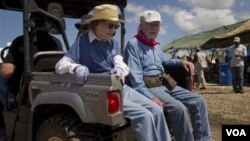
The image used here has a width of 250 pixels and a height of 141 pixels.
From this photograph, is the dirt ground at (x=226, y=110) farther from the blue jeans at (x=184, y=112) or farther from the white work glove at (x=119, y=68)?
the white work glove at (x=119, y=68)

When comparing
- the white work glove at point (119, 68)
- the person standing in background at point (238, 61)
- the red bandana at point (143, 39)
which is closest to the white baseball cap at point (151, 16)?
the red bandana at point (143, 39)

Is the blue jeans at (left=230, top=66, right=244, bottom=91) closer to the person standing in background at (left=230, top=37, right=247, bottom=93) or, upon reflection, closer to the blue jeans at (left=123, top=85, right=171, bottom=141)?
the person standing in background at (left=230, top=37, right=247, bottom=93)

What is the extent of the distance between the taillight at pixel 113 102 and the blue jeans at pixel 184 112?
95 centimetres

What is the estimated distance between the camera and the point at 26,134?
4141 millimetres

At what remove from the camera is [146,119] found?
11.3 feet

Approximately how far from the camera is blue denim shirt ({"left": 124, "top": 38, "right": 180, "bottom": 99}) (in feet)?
13.7

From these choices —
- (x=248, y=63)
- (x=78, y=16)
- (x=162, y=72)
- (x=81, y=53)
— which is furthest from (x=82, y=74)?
(x=248, y=63)

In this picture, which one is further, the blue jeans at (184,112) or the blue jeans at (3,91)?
Result: the blue jeans at (3,91)

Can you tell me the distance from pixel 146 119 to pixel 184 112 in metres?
0.76

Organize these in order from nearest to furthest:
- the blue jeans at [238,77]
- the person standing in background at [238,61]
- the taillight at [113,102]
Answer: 1. the taillight at [113,102]
2. the person standing in background at [238,61]
3. the blue jeans at [238,77]

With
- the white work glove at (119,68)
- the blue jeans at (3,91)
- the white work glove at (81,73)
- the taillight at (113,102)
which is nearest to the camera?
the taillight at (113,102)

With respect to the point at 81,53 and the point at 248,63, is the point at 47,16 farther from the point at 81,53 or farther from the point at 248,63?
the point at 248,63

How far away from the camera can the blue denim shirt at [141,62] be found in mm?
4168

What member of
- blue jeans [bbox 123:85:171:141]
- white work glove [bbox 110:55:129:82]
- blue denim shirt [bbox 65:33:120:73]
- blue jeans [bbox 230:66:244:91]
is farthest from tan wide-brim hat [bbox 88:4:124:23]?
blue jeans [bbox 230:66:244:91]
